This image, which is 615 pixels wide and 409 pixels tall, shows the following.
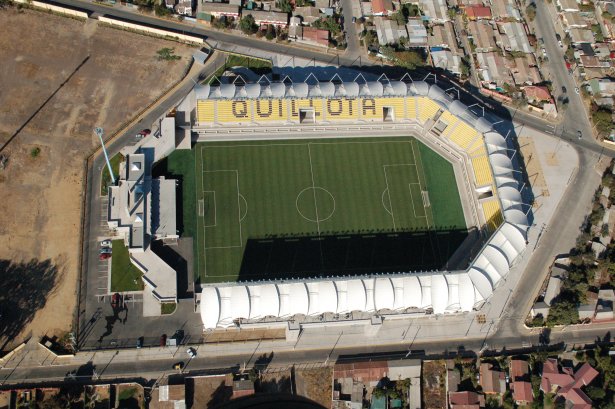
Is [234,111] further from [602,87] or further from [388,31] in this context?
[602,87]

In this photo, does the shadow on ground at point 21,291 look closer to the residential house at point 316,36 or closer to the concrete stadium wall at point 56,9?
the concrete stadium wall at point 56,9

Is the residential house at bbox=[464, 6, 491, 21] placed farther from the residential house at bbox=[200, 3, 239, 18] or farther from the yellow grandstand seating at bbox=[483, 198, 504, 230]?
the residential house at bbox=[200, 3, 239, 18]

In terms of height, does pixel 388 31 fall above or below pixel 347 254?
above

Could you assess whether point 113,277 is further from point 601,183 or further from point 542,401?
point 601,183

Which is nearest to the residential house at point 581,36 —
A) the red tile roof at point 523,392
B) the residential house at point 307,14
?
the residential house at point 307,14

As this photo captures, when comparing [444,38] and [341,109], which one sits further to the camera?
[444,38]

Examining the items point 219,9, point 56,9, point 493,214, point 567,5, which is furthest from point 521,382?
point 56,9

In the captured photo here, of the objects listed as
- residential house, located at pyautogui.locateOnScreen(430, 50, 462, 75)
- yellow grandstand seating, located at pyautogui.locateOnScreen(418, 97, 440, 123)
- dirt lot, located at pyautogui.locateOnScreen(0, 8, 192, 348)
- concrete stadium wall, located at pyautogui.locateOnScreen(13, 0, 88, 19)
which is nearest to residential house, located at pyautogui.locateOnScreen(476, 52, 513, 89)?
residential house, located at pyautogui.locateOnScreen(430, 50, 462, 75)
